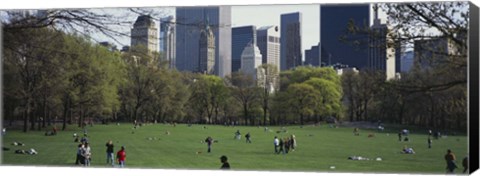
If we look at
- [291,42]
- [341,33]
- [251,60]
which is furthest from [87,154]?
[341,33]

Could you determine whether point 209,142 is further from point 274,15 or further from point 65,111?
point 65,111

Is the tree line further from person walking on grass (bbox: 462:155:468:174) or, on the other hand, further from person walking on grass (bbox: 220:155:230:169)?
person walking on grass (bbox: 220:155:230:169)

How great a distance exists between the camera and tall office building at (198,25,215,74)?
1750 cm

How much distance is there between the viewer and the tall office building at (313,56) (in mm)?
16859

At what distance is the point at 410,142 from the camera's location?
635 inches

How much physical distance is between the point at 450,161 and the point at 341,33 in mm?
3433

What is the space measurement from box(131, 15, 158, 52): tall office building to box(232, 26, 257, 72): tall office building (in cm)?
176

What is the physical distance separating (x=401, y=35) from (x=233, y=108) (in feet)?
13.9

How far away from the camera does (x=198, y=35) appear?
17.5m

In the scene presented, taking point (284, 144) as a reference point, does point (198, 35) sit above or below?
above

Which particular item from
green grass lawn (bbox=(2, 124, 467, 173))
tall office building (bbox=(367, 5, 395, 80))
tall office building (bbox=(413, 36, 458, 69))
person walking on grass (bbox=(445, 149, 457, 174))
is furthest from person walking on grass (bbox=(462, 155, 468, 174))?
tall office building (bbox=(367, 5, 395, 80))

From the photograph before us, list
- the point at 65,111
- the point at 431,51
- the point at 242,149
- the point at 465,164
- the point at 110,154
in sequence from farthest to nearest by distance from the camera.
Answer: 1. the point at 65,111
2. the point at 110,154
3. the point at 242,149
4. the point at 431,51
5. the point at 465,164

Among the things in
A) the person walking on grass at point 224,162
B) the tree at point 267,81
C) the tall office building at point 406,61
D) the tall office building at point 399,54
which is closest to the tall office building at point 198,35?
the tree at point 267,81

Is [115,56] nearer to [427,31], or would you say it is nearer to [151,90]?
[151,90]
